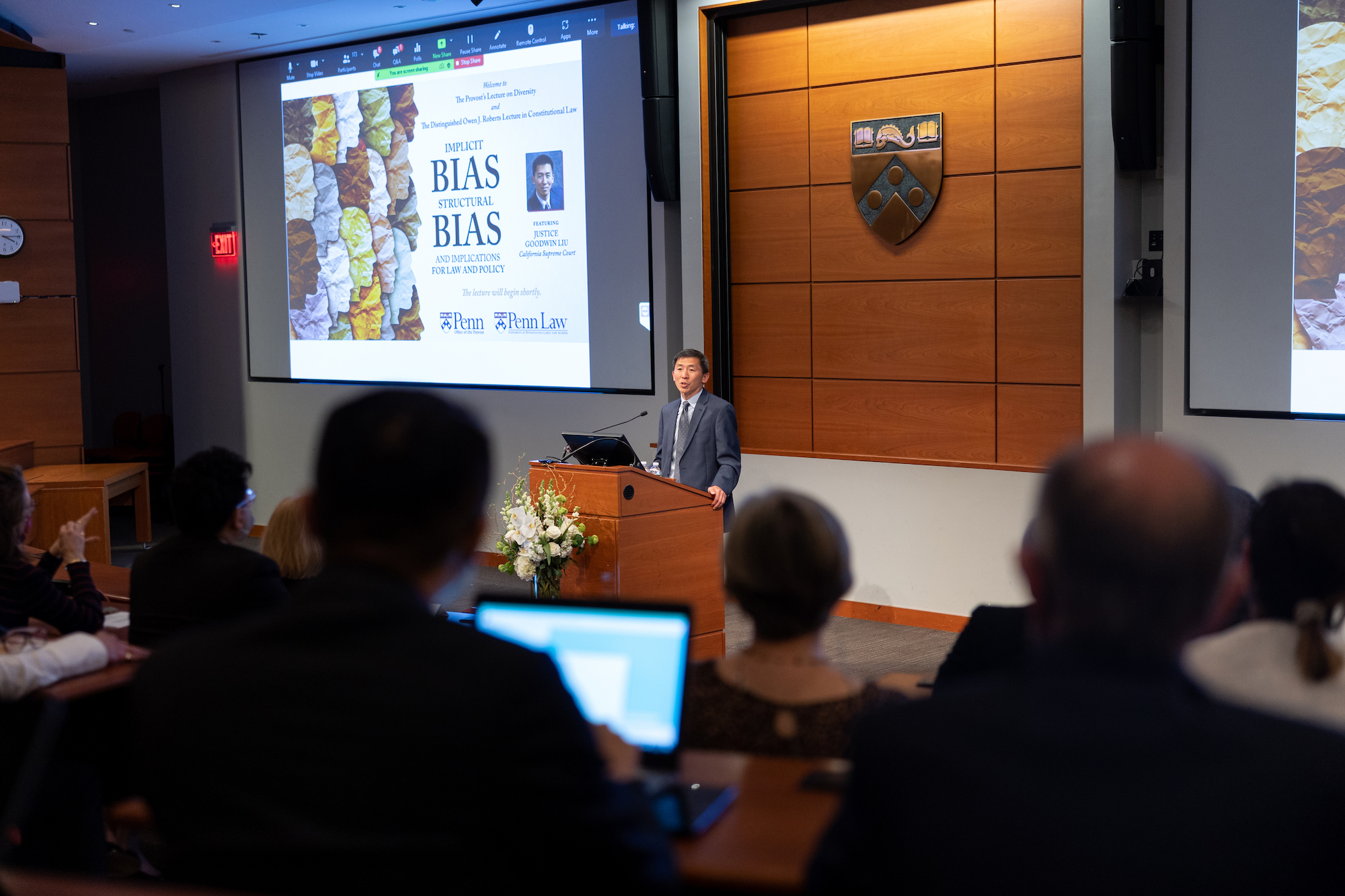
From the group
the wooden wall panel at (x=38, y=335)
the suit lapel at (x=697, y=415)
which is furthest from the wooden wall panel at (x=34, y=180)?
the suit lapel at (x=697, y=415)

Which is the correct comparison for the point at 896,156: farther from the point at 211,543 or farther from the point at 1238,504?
the point at 211,543

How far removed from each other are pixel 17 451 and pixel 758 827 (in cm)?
812

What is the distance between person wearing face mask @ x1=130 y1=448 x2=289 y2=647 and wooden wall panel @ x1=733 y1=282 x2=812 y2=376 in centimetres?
428

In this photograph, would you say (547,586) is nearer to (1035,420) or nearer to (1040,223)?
(1035,420)

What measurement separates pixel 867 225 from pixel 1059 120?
1154 mm

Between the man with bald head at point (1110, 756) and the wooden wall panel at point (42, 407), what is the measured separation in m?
8.77

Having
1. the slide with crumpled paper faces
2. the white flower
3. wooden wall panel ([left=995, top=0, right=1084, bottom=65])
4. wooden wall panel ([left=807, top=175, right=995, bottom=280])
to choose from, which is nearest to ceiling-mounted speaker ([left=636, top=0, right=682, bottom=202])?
→ wooden wall panel ([left=807, top=175, right=995, bottom=280])

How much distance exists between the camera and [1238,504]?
2.81 meters

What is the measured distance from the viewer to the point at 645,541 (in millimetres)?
5496

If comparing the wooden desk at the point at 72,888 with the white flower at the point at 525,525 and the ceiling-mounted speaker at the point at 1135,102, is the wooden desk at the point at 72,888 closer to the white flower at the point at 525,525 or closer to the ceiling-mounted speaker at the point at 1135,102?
the white flower at the point at 525,525

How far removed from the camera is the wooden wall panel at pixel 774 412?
6988mm

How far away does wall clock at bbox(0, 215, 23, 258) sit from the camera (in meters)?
8.36

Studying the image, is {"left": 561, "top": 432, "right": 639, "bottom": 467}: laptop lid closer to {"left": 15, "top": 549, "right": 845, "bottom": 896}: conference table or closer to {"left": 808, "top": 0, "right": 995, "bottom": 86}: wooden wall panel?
{"left": 808, "top": 0, "right": 995, "bottom": 86}: wooden wall panel

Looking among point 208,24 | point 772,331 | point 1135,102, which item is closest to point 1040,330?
point 1135,102
